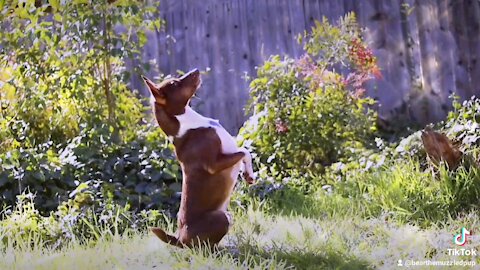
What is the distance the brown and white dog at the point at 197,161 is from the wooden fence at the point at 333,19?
11.4 ft

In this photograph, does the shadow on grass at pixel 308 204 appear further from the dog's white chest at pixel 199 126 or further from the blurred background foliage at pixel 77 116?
the dog's white chest at pixel 199 126

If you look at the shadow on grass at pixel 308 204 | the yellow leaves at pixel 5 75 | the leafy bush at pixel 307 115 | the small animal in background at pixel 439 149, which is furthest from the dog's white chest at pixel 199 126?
the yellow leaves at pixel 5 75

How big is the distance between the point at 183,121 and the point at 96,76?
2.60 metres

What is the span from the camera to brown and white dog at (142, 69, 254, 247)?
3170mm

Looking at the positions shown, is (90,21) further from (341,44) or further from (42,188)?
(341,44)

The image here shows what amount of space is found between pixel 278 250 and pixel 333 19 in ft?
14.3

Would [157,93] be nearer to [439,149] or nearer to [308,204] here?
[308,204]

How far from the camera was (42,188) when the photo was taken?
4797mm

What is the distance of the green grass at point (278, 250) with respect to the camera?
10.1 ft

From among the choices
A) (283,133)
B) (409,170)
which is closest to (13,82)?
(283,133)

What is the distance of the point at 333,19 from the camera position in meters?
7.29

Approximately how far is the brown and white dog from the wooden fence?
3.47 meters

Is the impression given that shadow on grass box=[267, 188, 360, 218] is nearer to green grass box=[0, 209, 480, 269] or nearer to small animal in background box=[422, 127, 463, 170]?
green grass box=[0, 209, 480, 269]

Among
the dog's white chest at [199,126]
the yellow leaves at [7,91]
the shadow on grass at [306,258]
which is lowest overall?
the shadow on grass at [306,258]
